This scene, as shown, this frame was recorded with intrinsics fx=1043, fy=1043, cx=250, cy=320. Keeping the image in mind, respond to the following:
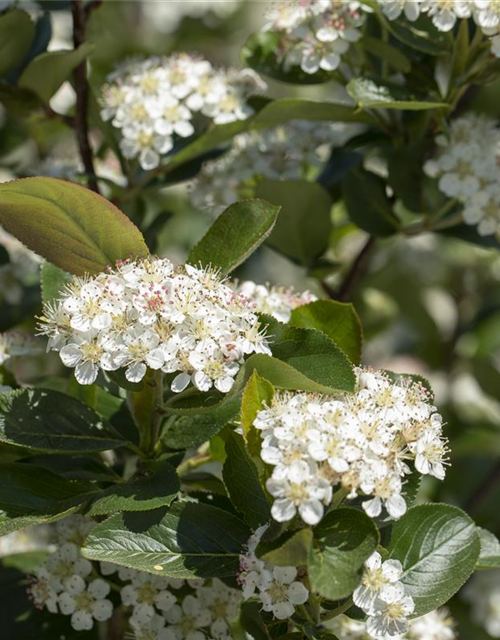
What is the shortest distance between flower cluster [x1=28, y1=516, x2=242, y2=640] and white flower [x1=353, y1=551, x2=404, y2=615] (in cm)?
24

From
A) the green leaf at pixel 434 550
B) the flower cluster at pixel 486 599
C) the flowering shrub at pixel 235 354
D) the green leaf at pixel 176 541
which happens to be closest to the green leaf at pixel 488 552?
the flowering shrub at pixel 235 354

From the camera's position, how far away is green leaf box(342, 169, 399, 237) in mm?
1719

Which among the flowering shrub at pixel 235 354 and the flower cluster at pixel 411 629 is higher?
the flowering shrub at pixel 235 354

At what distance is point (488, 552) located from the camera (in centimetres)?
131

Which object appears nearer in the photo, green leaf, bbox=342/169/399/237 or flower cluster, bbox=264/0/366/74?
flower cluster, bbox=264/0/366/74

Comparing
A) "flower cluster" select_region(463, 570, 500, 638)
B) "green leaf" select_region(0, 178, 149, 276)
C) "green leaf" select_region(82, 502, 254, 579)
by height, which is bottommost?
"flower cluster" select_region(463, 570, 500, 638)

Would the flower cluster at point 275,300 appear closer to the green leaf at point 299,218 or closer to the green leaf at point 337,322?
the green leaf at point 337,322

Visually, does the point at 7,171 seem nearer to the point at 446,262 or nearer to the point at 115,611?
the point at 115,611

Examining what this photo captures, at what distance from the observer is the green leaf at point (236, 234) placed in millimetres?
1207

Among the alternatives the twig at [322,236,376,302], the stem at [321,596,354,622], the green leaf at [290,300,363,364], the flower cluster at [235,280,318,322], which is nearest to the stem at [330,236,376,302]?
the twig at [322,236,376,302]

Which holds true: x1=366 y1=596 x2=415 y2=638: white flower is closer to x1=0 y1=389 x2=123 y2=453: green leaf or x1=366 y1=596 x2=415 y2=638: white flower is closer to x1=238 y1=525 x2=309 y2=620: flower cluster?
x1=238 y1=525 x2=309 y2=620: flower cluster

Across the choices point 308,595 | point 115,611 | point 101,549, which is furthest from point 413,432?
point 115,611

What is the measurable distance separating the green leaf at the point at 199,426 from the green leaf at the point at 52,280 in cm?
23

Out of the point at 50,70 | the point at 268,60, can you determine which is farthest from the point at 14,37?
the point at 268,60
